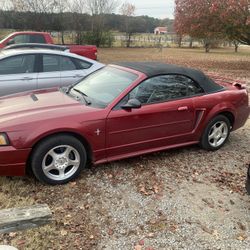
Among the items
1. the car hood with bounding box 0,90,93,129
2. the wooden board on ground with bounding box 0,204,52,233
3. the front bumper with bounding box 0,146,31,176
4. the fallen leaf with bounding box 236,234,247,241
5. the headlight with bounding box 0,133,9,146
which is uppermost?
the car hood with bounding box 0,90,93,129

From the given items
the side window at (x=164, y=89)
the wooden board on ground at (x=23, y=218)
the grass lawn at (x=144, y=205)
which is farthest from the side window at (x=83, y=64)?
the wooden board on ground at (x=23, y=218)

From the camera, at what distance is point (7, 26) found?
32812mm

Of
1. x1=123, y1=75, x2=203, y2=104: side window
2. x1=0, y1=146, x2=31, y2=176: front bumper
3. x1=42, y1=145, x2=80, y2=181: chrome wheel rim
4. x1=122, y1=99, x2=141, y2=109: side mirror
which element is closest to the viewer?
x1=0, y1=146, x2=31, y2=176: front bumper

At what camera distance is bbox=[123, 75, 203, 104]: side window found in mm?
4752

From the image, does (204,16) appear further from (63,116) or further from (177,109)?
(63,116)

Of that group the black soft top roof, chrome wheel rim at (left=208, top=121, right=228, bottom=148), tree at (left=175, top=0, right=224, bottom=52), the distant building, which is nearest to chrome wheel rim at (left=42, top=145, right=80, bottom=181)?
the black soft top roof

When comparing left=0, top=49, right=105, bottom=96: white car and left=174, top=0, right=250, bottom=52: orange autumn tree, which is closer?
left=0, top=49, right=105, bottom=96: white car

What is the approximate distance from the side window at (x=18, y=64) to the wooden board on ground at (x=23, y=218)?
15.0 feet

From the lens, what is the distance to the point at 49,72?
23.9 ft

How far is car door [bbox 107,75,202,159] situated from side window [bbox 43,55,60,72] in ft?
10.7

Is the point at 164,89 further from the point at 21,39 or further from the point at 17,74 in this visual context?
the point at 21,39

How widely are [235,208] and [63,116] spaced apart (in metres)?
2.41

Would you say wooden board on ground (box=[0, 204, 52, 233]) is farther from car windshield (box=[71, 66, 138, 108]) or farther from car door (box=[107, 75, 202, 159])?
car windshield (box=[71, 66, 138, 108])

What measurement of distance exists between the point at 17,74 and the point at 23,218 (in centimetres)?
464
